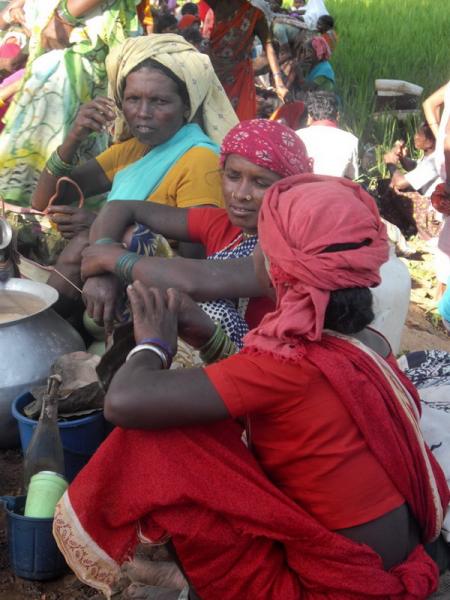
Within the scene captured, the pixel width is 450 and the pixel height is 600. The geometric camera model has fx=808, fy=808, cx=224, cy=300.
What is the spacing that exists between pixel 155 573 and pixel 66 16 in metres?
3.28

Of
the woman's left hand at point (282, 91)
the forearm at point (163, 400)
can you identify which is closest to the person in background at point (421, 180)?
the woman's left hand at point (282, 91)

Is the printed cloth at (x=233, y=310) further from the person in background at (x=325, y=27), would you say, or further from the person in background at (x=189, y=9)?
the person in background at (x=325, y=27)

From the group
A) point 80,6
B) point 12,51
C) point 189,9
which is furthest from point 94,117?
point 189,9

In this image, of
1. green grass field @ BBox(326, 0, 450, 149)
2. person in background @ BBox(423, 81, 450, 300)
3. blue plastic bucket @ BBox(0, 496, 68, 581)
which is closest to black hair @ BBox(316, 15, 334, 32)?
green grass field @ BBox(326, 0, 450, 149)

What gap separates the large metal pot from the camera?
3002 mm

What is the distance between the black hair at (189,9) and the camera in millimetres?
9188

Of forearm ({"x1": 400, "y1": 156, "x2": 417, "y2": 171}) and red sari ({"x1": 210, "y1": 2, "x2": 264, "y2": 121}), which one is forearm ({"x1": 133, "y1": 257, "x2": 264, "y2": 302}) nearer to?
red sari ({"x1": 210, "y1": 2, "x2": 264, "y2": 121})

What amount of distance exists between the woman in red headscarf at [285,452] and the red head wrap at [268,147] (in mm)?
771

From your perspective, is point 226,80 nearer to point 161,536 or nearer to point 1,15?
point 1,15

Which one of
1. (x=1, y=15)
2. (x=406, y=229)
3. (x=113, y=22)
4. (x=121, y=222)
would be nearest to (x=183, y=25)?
(x=1, y=15)

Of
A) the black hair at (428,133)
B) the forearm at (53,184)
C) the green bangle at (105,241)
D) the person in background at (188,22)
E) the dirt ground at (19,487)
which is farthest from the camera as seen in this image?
the person in background at (188,22)

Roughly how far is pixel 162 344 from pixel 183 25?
7.01 m

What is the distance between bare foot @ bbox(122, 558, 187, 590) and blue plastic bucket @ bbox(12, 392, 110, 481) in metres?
0.51

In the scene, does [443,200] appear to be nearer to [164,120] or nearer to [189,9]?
[164,120]
